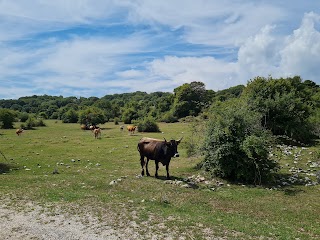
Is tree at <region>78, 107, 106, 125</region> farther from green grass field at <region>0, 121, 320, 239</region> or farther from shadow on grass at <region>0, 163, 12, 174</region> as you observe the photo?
green grass field at <region>0, 121, 320, 239</region>

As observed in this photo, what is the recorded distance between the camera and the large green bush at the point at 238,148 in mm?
19188

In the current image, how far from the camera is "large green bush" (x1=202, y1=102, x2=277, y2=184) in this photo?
755 inches

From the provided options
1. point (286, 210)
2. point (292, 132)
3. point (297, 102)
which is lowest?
point (286, 210)

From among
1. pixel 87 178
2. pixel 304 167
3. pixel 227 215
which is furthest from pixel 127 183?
pixel 304 167

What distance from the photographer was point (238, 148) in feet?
64.5

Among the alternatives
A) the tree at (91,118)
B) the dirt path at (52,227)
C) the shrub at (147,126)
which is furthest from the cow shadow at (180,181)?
the tree at (91,118)

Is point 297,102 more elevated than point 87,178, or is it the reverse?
point 297,102

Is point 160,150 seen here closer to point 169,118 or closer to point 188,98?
point 169,118

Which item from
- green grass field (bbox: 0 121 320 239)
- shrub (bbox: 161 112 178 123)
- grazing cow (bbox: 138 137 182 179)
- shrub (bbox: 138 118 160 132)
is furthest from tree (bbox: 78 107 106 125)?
grazing cow (bbox: 138 137 182 179)

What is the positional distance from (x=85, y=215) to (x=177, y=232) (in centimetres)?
389

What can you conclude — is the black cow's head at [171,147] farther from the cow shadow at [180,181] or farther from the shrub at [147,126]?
the shrub at [147,126]

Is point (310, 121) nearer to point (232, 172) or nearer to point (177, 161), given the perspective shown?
point (177, 161)

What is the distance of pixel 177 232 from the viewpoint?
11.0 metres

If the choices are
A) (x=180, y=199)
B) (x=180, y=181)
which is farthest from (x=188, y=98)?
(x=180, y=199)
